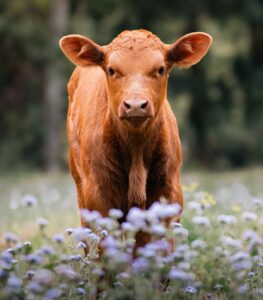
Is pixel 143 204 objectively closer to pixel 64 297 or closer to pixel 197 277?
pixel 197 277

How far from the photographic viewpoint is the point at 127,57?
659 cm

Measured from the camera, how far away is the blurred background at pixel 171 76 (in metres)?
26.0

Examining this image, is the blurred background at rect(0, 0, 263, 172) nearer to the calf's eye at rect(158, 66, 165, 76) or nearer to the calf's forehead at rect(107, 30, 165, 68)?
the calf's forehead at rect(107, 30, 165, 68)

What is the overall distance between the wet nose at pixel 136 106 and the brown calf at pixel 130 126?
4cm

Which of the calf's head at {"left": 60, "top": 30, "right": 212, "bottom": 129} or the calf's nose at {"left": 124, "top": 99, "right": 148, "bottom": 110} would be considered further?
the calf's head at {"left": 60, "top": 30, "right": 212, "bottom": 129}

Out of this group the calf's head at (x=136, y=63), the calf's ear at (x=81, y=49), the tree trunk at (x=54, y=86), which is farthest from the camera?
the tree trunk at (x=54, y=86)

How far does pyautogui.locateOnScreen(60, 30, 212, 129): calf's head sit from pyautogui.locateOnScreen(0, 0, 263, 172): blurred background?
1664cm

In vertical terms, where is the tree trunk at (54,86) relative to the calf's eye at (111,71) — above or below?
above

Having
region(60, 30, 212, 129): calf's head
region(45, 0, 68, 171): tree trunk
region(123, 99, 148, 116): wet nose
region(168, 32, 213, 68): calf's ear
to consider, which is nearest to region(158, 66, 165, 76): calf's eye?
region(60, 30, 212, 129): calf's head

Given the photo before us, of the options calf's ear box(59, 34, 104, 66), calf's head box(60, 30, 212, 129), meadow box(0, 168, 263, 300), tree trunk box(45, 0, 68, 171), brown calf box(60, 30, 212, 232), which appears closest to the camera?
meadow box(0, 168, 263, 300)

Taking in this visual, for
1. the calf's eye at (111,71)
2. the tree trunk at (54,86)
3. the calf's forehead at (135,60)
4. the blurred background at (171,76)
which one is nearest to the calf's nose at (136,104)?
the calf's forehead at (135,60)

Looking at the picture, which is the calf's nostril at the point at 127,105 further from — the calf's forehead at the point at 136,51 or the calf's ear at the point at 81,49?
the calf's ear at the point at 81,49

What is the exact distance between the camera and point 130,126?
6629mm

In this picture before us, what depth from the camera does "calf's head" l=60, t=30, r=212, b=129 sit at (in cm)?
625
